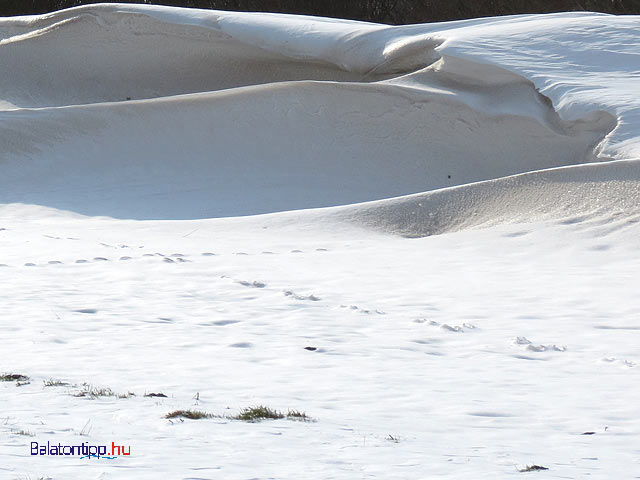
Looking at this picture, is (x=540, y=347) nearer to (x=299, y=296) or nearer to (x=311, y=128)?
(x=299, y=296)

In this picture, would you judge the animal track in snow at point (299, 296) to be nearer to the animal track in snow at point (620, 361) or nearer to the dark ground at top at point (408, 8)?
the animal track in snow at point (620, 361)

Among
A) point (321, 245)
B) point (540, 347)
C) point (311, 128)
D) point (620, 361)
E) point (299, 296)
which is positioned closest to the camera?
point (620, 361)

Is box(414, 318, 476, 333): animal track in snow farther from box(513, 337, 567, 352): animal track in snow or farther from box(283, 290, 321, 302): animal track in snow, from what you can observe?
box(283, 290, 321, 302): animal track in snow

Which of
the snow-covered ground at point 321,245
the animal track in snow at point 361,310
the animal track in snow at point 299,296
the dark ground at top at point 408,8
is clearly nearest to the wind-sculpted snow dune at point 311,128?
the snow-covered ground at point 321,245

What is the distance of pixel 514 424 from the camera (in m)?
3.34

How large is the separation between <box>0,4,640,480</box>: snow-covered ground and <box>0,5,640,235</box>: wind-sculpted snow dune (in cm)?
3

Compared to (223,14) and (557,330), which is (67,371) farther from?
(223,14)

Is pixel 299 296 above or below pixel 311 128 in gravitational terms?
below

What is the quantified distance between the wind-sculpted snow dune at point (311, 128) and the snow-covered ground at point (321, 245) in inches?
1.1

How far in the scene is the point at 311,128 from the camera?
36.8ft

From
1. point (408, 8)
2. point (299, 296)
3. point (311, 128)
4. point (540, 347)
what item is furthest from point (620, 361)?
point (408, 8)

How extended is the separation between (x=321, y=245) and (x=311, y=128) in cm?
365

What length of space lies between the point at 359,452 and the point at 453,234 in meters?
5.16

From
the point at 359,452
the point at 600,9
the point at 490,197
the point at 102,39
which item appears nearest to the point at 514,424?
the point at 359,452
